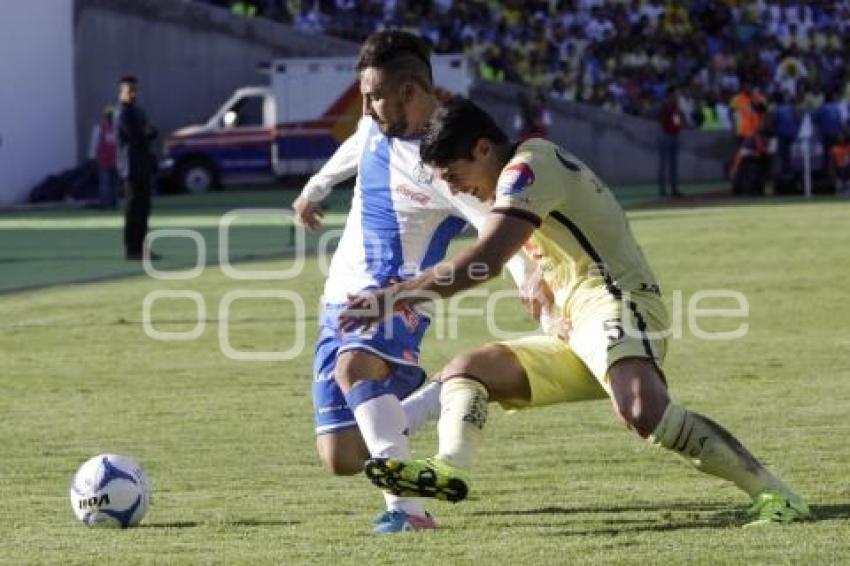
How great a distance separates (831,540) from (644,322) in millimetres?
1038

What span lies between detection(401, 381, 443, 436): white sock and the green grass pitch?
0.41 metres

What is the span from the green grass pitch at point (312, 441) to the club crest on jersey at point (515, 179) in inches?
49.8

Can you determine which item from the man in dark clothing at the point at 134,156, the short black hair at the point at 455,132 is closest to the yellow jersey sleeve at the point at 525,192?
the short black hair at the point at 455,132

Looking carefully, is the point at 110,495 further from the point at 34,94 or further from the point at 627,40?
the point at 627,40

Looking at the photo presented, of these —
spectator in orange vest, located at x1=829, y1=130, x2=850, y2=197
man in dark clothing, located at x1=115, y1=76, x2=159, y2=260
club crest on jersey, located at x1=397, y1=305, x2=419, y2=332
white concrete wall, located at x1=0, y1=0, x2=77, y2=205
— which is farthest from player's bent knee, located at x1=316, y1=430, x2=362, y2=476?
white concrete wall, located at x1=0, y1=0, x2=77, y2=205

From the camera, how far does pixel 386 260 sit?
28.6 feet

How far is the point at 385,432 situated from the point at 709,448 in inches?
48.3

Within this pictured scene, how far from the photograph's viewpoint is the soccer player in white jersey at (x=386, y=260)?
8531 mm

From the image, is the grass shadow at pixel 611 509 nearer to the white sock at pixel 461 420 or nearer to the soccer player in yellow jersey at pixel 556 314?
the soccer player in yellow jersey at pixel 556 314

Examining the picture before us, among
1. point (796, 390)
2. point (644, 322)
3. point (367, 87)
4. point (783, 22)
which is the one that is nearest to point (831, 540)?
point (644, 322)

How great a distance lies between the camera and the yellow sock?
809cm

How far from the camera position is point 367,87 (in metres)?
8.56

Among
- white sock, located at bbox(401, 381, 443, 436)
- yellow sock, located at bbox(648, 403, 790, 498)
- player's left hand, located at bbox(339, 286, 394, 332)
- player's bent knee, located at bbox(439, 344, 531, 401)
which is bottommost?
white sock, located at bbox(401, 381, 443, 436)

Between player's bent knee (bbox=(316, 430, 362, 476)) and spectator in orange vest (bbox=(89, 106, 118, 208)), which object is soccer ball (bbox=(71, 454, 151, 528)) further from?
spectator in orange vest (bbox=(89, 106, 118, 208))
